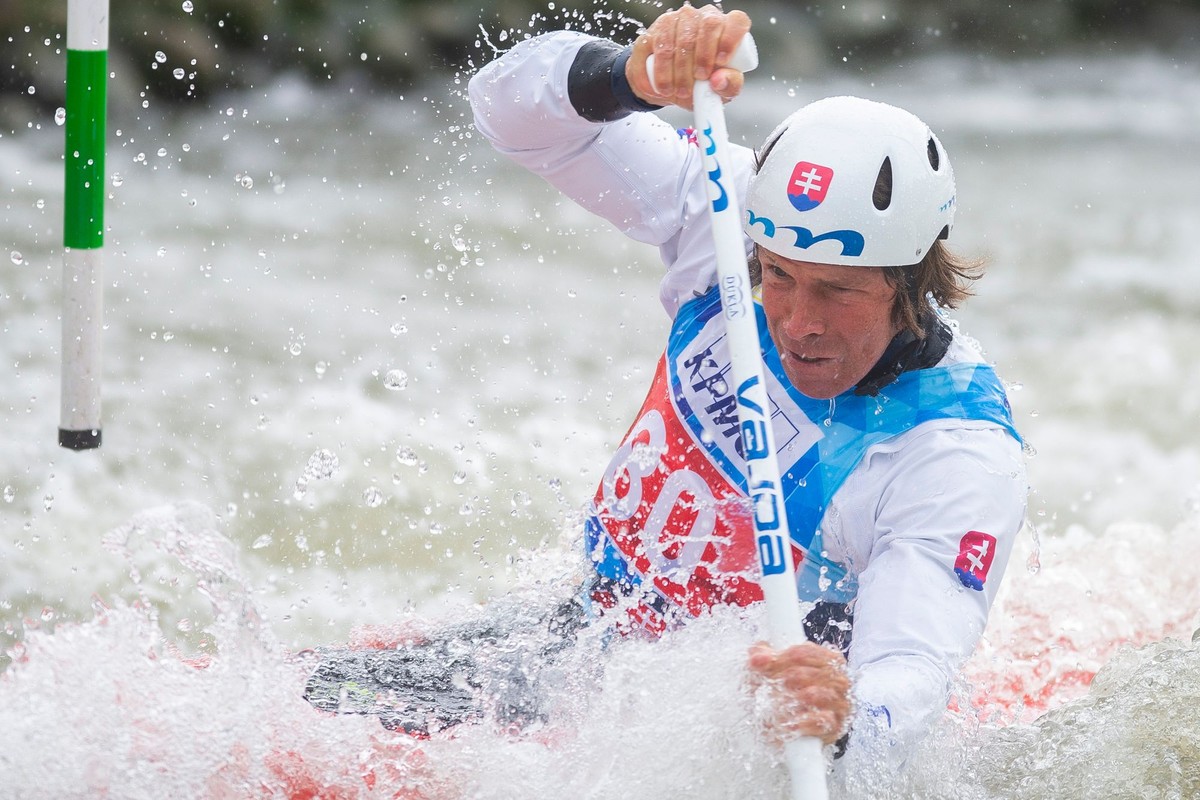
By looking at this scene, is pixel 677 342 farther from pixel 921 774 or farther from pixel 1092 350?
pixel 1092 350

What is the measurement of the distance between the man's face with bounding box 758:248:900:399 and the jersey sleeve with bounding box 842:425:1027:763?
0.19m

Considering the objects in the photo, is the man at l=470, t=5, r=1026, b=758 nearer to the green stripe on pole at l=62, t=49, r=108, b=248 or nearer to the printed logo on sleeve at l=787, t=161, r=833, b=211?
the printed logo on sleeve at l=787, t=161, r=833, b=211

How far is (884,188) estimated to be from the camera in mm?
2719

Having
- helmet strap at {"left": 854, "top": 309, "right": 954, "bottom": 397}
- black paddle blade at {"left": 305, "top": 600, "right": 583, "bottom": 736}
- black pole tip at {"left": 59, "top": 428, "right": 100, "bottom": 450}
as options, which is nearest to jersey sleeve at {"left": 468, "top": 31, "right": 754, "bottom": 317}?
helmet strap at {"left": 854, "top": 309, "right": 954, "bottom": 397}

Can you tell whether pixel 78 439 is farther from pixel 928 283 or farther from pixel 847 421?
pixel 928 283

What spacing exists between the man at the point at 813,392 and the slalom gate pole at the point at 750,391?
5cm

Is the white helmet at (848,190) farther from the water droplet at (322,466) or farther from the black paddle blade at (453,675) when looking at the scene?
the water droplet at (322,466)

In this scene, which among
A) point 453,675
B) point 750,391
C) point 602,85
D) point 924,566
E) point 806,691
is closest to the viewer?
point 806,691

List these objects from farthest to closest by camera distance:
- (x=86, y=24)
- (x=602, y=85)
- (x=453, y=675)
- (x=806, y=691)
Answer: (x=86, y=24) → (x=453, y=675) → (x=602, y=85) → (x=806, y=691)

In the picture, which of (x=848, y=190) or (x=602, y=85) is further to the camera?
(x=602, y=85)

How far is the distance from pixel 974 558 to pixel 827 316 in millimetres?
518

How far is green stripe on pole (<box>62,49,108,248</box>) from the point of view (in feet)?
11.2

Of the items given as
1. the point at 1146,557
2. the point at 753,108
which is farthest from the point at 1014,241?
the point at 1146,557

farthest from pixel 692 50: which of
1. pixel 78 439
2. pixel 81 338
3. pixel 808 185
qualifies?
pixel 78 439
